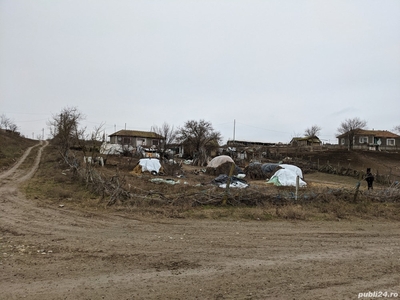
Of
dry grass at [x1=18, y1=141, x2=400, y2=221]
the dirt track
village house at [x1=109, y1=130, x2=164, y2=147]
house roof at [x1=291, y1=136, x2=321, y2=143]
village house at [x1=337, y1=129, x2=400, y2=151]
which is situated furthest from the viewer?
house roof at [x1=291, y1=136, x2=321, y2=143]

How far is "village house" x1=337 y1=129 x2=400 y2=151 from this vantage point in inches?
2650

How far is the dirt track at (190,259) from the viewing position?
387 centimetres

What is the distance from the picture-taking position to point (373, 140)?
225 feet

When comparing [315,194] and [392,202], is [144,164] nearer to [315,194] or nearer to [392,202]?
[315,194]

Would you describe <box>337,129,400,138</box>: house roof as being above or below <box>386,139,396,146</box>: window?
above

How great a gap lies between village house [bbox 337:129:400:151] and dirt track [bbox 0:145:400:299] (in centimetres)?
6819

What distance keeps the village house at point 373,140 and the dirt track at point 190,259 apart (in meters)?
68.2

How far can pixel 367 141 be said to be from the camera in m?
68.2

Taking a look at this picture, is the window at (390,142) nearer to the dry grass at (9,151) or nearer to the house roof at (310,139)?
the house roof at (310,139)

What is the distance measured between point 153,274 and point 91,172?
9.79 meters

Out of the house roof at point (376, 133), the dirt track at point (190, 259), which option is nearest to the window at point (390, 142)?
the house roof at point (376, 133)

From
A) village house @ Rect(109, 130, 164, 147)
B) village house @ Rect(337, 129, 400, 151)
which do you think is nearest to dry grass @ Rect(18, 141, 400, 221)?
village house @ Rect(109, 130, 164, 147)

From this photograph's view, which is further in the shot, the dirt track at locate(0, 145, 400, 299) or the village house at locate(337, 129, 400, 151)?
the village house at locate(337, 129, 400, 151)

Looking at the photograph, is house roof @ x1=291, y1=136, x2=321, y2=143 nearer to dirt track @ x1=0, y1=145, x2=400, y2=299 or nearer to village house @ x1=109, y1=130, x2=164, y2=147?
village house @ x1=109, y1=130, x2=164, y2=147
